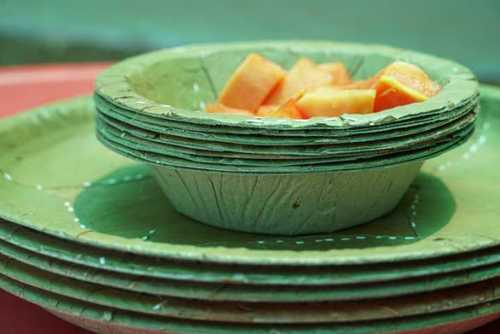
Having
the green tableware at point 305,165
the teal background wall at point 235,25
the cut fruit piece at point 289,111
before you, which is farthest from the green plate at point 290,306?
the teal background wall at point 235,25

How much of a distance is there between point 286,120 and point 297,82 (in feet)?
0.80

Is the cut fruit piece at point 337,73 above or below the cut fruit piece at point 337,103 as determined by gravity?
below

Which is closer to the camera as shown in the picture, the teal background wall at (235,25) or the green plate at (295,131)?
the green plate at (295,131)

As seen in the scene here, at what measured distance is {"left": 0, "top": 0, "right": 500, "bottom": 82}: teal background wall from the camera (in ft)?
10.7

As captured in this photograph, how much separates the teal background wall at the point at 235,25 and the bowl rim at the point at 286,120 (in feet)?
7.44

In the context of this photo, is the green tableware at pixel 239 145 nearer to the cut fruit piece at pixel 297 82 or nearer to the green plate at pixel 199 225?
the green plate at pixel 199 225

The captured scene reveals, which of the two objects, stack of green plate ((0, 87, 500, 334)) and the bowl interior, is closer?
stack of green plate ((0, 87, 500, 334))

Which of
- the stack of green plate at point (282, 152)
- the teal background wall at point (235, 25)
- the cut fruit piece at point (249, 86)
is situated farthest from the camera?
the teal background wall at point (235, 25)

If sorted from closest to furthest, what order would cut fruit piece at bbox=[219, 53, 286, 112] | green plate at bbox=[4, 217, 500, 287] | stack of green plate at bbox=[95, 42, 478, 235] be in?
1. green plate at bbox=[4, 217, 500, 287]
2. stack of green plate at bbox=[95, 42, 478, 235]
3. cut fruit piece at bbox=[219, 53, 286, 112]

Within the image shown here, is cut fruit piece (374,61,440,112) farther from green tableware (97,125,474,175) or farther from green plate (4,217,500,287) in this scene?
green plate (4,217,500,287)

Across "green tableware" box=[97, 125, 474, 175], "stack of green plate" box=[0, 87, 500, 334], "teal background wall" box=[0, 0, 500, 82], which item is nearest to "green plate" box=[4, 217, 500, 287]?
"stack of green plate" box=[0, 87, 500, 334]

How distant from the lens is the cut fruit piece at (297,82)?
0.92m

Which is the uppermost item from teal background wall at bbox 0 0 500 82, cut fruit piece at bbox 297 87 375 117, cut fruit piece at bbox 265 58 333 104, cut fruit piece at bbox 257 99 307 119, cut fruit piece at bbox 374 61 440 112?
cut fruit piece at bbox 374 61 440 112

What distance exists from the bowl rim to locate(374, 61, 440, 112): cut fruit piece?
22 mm
